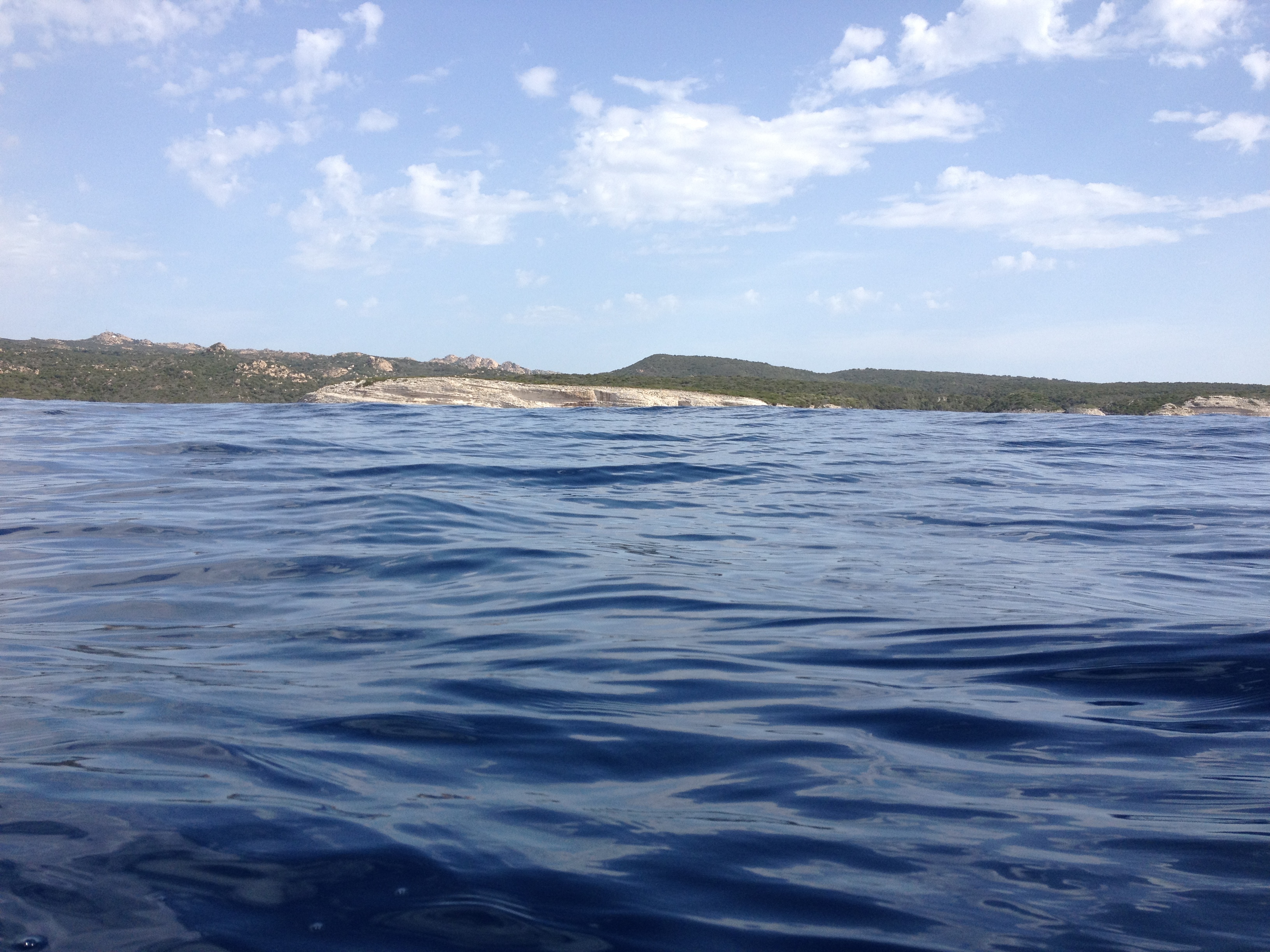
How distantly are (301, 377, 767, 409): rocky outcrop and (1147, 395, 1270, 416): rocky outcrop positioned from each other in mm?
23570

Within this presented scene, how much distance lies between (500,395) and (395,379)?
238 inches

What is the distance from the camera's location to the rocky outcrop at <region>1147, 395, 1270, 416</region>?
4384 centimetres

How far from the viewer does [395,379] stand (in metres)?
42.4

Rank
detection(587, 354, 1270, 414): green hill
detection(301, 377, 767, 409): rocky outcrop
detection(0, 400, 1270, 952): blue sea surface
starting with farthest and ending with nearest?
1. detection(587, 354, 1270, 414): green hill
2. detection(301, 377, 767, 409): rocky outcrop
3. detection(0, 400, 1270, 952): blue sea surface

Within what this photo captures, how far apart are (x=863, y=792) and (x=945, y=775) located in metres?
0.31

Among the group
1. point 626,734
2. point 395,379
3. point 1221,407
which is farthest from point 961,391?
point 626,734

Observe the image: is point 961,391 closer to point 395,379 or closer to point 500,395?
point 500,395

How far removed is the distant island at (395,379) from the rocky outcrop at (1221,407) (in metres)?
0.07

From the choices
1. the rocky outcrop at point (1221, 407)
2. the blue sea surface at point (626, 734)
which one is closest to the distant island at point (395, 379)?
the rocky outcrop at point (1221, 407)

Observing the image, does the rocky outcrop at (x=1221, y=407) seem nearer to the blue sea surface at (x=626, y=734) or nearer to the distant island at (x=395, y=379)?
the distant island at (x=395, y=379)

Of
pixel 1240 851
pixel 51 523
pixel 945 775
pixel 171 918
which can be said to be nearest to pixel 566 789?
pixel 171 918

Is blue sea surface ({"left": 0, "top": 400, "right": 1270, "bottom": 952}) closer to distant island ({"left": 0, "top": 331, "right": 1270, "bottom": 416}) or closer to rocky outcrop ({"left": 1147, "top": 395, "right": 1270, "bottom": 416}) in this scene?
distant island ({"left": 0, "top": 331, "right": 1270, "bottom": 416})

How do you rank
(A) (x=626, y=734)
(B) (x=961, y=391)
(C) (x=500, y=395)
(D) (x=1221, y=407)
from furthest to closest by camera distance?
(B) (x=961, y=391) < (D) (x=1221, y=407) < (C) (x=500, y=395) < (A) (x=626, y=734)

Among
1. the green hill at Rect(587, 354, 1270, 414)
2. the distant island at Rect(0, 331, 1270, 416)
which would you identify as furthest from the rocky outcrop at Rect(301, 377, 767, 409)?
the green hill at Rect(587, 354, 1270, 414)
